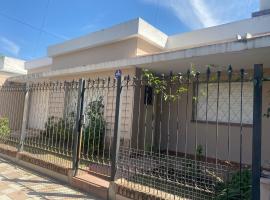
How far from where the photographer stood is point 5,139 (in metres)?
8.77

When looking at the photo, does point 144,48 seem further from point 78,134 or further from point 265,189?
point 265,189

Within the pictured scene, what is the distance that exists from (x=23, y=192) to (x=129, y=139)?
4011mm

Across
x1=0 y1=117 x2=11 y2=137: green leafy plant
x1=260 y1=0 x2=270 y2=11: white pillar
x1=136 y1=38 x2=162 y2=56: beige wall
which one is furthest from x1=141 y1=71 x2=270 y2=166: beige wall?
x1=260 y1=0 x2=270 y2=11: white pillar

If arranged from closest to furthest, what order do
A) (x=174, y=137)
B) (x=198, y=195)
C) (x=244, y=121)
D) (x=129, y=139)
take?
(x=198, y=195), (x=244, y=121), (x=129, y=139), (x=174, y=137)

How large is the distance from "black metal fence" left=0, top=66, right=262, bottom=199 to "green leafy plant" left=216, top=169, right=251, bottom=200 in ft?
0.05

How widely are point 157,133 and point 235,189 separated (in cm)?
565

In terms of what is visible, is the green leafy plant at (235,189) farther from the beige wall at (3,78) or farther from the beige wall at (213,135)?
the beige wall at (3,78)

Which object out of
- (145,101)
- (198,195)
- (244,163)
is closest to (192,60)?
(145,101)

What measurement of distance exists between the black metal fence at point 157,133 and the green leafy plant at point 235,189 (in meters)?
0.01

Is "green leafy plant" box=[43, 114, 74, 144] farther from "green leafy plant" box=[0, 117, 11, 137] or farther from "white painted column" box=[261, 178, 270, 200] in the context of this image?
"white painted column" box=[261, 178, 270, 200]

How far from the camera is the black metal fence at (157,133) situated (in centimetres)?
431

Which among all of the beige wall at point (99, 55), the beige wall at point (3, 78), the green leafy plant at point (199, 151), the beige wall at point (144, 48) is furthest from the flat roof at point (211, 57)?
the beige wall at point (3, 78)

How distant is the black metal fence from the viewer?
4.31m

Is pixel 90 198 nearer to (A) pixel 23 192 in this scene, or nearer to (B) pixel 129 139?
(A) pixel 23 192
